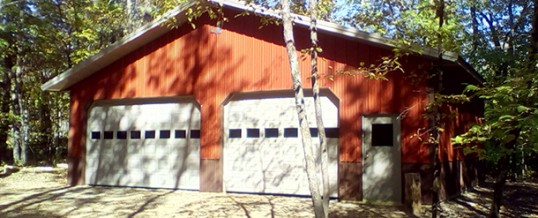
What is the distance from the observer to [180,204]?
10922 millimetres

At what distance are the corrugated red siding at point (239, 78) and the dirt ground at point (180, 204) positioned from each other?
1441mm

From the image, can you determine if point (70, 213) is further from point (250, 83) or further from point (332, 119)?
point (332, 119)

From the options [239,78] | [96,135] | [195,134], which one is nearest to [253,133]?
[239,78]

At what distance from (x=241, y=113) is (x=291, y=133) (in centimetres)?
160

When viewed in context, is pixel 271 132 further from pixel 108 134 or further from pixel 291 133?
pixel 108 134

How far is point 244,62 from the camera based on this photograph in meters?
13.0

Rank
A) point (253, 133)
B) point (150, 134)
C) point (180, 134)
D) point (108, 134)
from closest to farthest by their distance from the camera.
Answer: point (253, 133)
point (180, 134)
point (150, 134)
point (108, 134)

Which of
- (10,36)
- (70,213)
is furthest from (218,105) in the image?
(10,36)

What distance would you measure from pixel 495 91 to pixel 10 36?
19428 mm

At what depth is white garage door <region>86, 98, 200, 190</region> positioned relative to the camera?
13.8 m

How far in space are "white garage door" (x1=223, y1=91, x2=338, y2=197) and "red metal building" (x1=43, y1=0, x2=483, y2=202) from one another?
1.1 inches

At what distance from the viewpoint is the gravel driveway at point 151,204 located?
9.73 metres

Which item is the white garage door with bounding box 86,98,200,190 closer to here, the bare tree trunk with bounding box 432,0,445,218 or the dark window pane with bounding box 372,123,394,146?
the dark window pane with bounding box 372,123,394,146

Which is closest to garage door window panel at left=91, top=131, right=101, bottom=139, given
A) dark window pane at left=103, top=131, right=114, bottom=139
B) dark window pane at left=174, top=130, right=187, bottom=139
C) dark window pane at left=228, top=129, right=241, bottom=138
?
dark window pane at left=103, top=131, right=114, bottom=139
